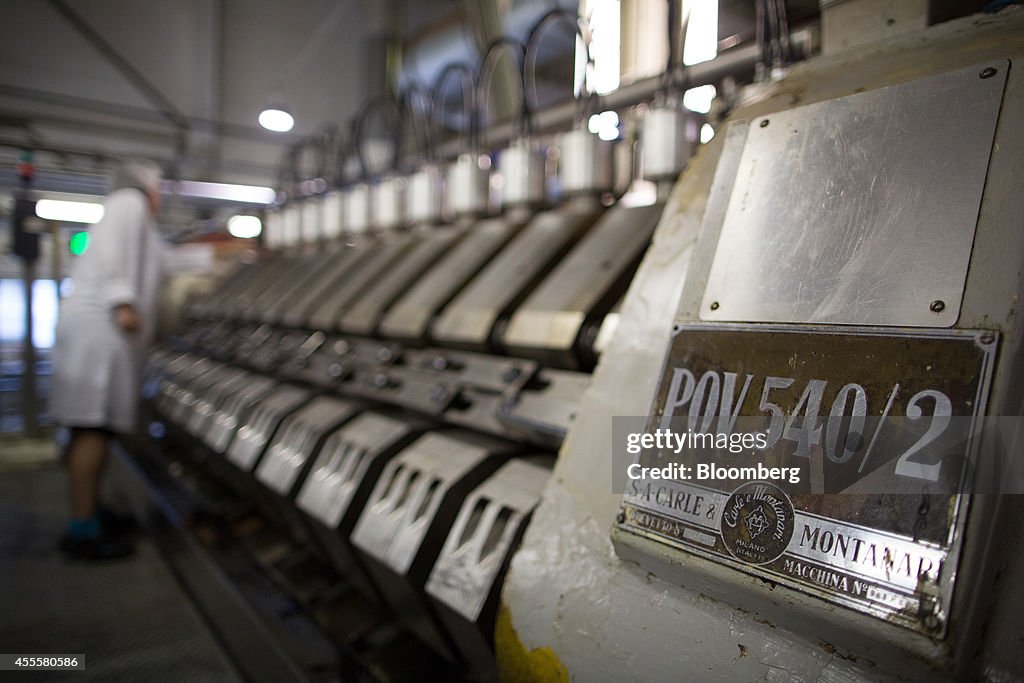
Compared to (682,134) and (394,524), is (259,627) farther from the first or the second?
(682,134)

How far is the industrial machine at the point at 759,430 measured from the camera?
523mm

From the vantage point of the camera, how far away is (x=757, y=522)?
62 cm

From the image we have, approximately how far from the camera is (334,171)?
11.5ft

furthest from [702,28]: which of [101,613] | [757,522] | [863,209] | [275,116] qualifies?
[101,613]

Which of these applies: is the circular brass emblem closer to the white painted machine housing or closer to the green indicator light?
the white painted machine housing

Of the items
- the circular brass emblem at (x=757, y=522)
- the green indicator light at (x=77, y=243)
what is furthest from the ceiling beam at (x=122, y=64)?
the circular brass emblem at (x=757, y=522)

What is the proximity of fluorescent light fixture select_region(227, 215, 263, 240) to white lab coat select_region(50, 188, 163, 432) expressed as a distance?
1.67m

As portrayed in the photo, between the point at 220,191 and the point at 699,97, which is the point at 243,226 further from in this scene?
the point at 699,97

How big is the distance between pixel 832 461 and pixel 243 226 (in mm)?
4171

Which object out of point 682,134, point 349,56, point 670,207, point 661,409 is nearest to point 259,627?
point 661,409

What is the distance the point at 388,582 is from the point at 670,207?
36.9 inches

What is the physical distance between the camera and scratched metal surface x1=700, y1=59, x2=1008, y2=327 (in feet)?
1.99

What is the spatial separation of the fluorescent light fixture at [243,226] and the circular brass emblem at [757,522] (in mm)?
3887

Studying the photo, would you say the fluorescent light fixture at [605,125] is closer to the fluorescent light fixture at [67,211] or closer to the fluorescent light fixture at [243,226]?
the fluorescent light fixture at [67,211]
